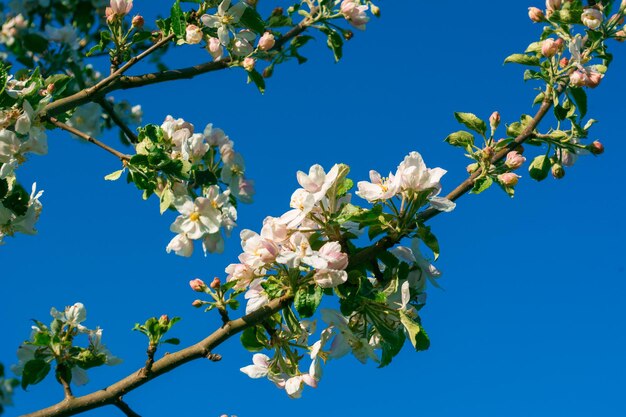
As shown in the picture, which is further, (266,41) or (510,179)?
(266,41)

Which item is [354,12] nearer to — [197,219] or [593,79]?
[593,79]

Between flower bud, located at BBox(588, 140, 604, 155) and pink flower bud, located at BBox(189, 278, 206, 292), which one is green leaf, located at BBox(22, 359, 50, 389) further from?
flower bud, located at BBox(588, 140, 604, 155)

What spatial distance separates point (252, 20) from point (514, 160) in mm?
1363

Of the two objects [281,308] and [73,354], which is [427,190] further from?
[73,354]

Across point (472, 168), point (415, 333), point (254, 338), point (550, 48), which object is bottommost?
point (415, 333)

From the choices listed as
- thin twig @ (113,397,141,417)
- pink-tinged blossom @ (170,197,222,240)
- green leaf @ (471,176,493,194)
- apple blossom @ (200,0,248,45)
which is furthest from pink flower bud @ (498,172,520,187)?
apple blossom @ (200,0,248,45)

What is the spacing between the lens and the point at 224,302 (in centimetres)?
208

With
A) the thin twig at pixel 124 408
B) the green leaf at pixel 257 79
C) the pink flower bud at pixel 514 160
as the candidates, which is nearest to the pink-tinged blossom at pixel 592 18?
the pink flower bud at pixel 514 160

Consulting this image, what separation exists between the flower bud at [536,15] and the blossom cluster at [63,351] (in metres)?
1.90

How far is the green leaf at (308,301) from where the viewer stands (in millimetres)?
1981

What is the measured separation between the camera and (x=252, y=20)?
3.10m

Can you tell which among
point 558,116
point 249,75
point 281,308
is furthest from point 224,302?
point 249,75

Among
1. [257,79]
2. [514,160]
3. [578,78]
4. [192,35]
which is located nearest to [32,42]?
[192,35]

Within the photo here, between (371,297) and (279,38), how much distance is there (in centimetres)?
179
